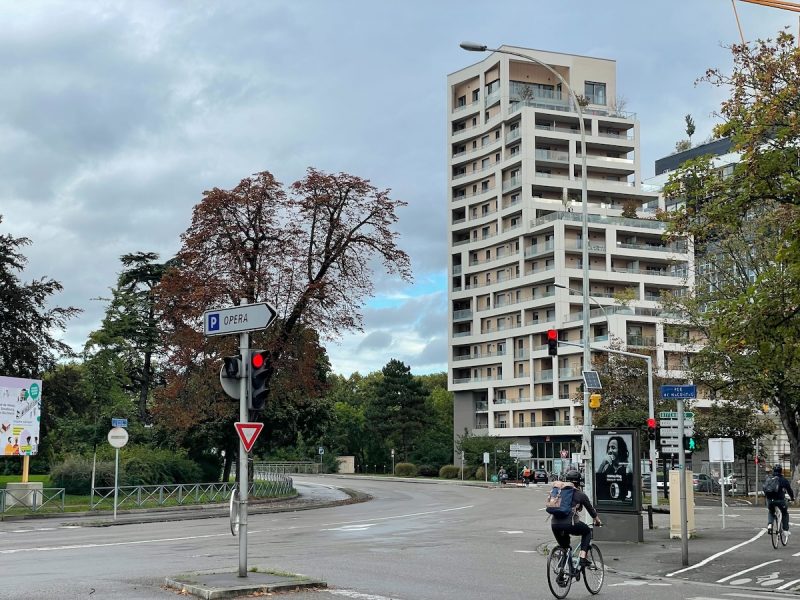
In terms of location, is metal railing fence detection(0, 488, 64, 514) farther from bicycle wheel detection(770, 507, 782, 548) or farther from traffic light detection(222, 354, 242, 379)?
bicycle wheel detection(770, 507, 782, 548)

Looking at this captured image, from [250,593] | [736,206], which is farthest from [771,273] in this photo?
[250,593]

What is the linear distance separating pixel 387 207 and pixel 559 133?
185ft

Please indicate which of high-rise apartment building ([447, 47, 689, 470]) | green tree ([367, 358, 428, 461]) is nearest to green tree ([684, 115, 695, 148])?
high-rise apartment building ([447, 47, 689, 470])

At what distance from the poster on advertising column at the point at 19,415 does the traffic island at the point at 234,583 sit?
24.3 m

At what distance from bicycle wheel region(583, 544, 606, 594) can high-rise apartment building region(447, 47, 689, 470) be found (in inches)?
2888

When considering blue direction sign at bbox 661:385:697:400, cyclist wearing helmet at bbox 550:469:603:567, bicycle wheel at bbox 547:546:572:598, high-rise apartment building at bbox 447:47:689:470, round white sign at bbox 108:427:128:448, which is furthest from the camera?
high-rise apartment building at bbox 447:47:689:470

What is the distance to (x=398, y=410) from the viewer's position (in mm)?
107875

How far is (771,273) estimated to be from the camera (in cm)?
1870

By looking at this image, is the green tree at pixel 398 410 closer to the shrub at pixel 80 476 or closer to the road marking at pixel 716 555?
the shrub at pixel 80 476

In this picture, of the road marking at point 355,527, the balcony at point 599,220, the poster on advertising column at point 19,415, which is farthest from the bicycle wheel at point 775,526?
the balcony at point 599,220

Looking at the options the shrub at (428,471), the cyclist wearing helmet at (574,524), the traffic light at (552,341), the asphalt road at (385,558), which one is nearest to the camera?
the cyclist wearing helmet at (574,524)

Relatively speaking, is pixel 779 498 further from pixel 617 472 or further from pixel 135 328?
pixel 135 328

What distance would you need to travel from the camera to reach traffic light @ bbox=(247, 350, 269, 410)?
13.2 m

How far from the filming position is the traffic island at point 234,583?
11.9 m
